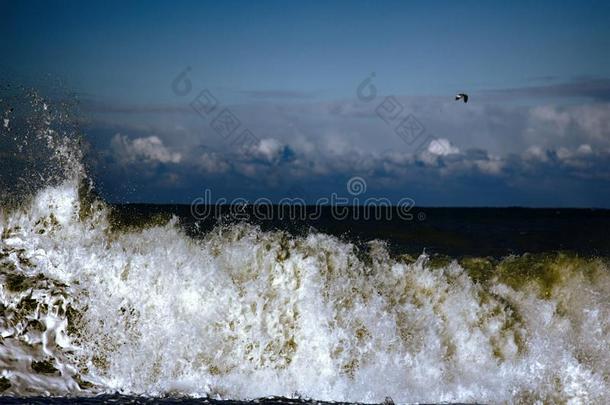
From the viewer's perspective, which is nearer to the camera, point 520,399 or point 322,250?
point 520,399

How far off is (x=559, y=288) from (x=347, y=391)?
3.71 m

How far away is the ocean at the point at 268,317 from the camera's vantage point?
8242 millimetres

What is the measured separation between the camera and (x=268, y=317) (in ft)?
29.4

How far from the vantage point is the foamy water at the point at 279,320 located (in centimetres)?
827

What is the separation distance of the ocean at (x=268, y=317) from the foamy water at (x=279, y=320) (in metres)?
0.02

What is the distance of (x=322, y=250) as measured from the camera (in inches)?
384

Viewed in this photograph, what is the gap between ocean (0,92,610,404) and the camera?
824 centimetres

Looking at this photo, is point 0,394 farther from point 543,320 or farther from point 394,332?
point 543,320

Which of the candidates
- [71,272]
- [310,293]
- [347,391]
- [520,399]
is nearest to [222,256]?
[310,293]

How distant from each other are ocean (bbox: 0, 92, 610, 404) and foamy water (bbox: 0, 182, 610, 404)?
2 centimetres

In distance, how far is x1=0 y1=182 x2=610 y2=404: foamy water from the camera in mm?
8273

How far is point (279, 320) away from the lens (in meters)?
8.91

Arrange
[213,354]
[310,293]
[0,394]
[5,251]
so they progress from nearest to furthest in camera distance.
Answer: [0,394], [213,354], [310,293], [5,251]

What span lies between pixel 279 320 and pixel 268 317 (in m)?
Answer: 0.16
